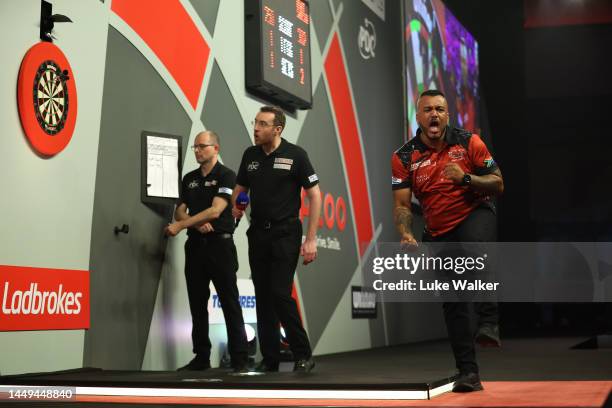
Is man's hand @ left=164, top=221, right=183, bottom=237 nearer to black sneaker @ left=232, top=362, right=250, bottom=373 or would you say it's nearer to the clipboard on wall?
the clipboard on wall

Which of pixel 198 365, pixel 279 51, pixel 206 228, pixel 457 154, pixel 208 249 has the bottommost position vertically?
pixel 198 365

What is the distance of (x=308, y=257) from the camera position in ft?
17.2

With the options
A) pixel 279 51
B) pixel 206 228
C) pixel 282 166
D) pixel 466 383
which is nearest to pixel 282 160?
pixel 282 166

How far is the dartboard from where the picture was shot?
5.00 meters

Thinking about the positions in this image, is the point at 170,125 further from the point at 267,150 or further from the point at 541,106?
the point at 541,106

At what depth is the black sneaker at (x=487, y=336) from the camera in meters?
4.21

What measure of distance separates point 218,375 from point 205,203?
1159mm

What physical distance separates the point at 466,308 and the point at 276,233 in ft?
4.68

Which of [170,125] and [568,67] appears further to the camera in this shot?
[568,67]

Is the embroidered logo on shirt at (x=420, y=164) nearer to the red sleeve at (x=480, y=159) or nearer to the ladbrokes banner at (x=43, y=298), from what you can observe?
the red sleeve at (x=480, y=159)

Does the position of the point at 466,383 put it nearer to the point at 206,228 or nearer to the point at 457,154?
the point at 457,154

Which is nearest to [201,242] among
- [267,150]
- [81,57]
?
[267,150]

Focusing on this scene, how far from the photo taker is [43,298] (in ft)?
16.1

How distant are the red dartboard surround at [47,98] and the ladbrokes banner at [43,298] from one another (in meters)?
0.68
